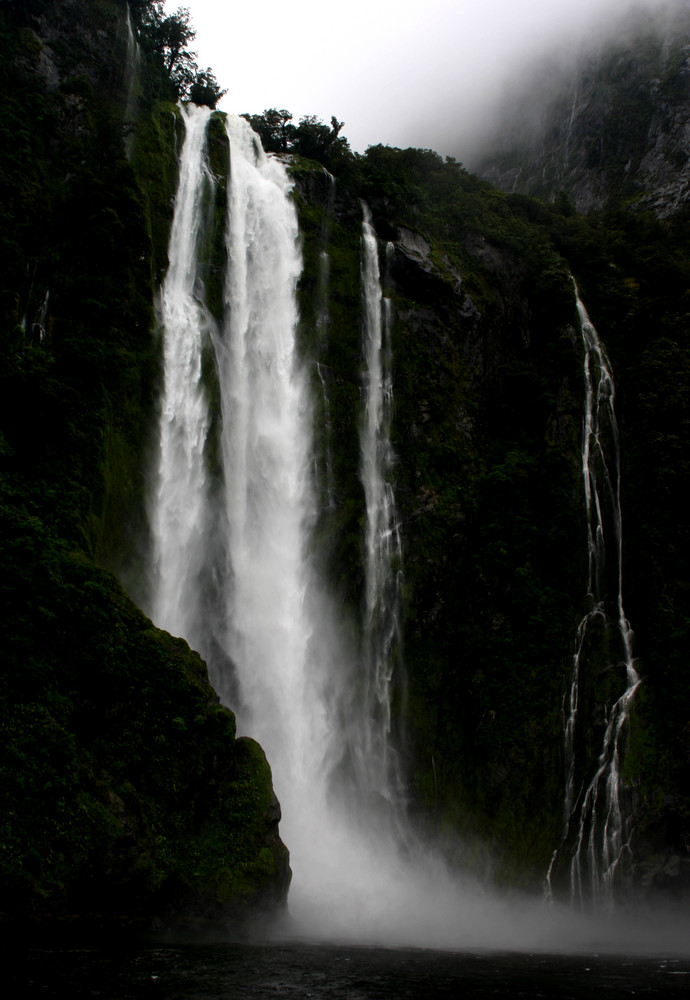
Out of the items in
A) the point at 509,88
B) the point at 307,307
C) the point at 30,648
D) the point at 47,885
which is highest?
the point at 509,88

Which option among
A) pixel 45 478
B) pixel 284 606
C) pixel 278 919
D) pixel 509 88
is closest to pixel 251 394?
pixel 284 606

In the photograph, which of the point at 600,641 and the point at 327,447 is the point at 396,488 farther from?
the point at 600,641

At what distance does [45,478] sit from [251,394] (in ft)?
23.6

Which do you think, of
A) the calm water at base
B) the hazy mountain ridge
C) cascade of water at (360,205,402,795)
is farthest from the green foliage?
the calm water at base

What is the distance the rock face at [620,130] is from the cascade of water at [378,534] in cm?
1465

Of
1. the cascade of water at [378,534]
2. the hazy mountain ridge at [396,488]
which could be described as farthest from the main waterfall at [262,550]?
the hazy mountain ridge at [396,488]

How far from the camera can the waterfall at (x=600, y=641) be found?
16375 mm

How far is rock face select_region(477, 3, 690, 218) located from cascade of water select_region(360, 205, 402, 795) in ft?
48.1

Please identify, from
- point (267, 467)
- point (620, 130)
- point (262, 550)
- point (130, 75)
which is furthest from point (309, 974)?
point (620, 130)

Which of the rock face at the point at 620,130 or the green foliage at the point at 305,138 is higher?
the rock face at the point at 620,130

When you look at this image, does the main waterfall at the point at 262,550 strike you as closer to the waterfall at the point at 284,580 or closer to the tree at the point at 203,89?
the waterfall at the point at 284,580

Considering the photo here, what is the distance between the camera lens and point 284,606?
703 inches

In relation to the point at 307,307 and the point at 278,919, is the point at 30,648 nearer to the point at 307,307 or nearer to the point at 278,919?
the point at 278,919

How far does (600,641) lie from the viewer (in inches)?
730
